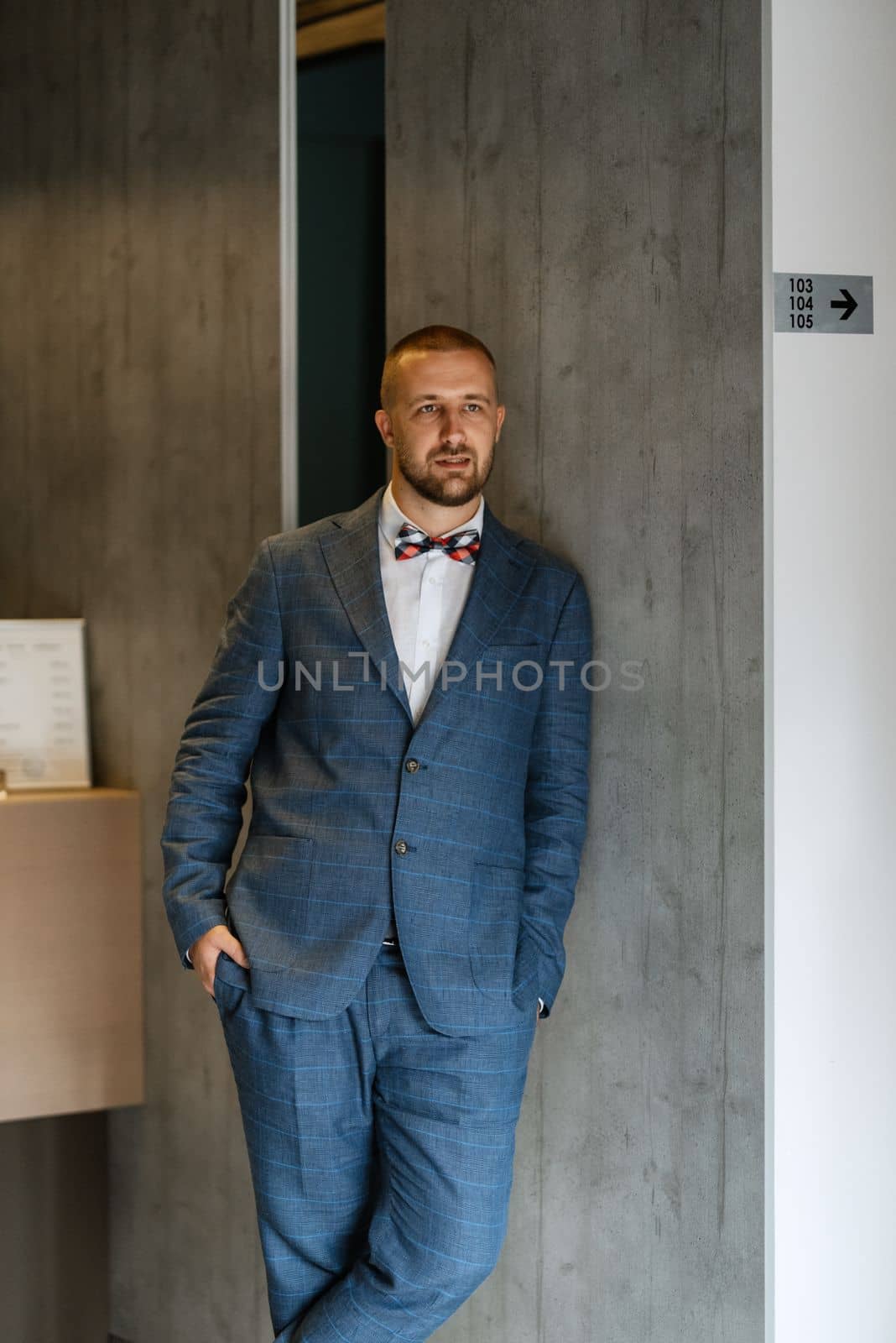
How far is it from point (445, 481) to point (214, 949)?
0.78 metres

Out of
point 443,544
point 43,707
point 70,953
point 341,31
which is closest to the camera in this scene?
point 443,544

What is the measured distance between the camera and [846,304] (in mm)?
2074

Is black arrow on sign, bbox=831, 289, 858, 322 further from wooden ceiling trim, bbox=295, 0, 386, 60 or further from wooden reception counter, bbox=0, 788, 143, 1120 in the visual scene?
wooden reception counter, bbox=0, 788, 143, 1120

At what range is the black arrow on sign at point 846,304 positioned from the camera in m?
2.07

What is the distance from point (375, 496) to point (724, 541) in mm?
553

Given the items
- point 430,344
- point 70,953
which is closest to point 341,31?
point 430,344

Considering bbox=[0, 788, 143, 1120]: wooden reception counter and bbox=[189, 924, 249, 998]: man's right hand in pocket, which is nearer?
bbox=[189, 924, 249, 998]: man's right hand in pocket

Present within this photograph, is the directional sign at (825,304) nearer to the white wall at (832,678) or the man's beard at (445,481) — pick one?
the white wall at (832,678)

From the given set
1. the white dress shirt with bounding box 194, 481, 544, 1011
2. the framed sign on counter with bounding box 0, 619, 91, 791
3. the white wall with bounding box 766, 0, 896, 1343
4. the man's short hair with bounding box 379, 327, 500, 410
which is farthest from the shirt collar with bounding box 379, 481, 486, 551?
the framed sign on counter with bounding box 0, 619, 91, 791

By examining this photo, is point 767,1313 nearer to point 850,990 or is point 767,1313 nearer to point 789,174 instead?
point 850,990

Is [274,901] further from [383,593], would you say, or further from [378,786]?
[383,593]

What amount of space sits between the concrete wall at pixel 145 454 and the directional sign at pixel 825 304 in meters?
1.07

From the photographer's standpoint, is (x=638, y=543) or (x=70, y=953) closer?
(x=638, y=543)

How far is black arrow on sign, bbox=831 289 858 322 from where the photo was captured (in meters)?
2.07
